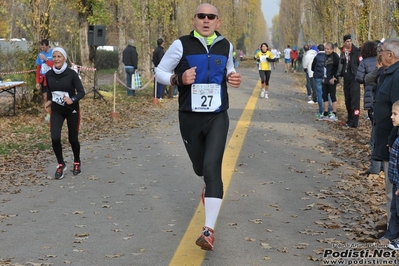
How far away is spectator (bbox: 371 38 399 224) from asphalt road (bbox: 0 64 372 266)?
2.92ft

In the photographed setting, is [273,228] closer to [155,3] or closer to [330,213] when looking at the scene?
[330,213]

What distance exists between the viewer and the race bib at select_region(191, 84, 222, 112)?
20.7 ft

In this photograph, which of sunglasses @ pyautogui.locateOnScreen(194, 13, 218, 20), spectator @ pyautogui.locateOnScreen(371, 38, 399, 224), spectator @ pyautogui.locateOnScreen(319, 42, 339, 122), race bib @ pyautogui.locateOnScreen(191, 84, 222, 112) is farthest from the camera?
spectator @ pyautogui.locateOnScreen(319, 42, 339, 122)

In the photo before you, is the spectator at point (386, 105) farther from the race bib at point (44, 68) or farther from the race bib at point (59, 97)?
the race bib at point (44, 68)

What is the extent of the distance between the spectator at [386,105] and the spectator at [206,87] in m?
1.51

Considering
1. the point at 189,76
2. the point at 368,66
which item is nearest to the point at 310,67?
the point at 368,66

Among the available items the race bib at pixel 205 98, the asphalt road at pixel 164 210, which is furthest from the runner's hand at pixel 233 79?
the asphalt road at pixel 164 210

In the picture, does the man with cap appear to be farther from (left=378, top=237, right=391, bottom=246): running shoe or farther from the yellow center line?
(left=378, top=237, right=391, bottom=246): running shoe

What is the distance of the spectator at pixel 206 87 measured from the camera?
631cm

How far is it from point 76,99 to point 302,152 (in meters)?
4.51

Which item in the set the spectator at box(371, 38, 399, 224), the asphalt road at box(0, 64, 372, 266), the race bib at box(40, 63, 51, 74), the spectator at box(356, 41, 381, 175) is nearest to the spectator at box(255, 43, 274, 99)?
the race bib at box(40, 63, 51, 74)

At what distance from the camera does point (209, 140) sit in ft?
20.9

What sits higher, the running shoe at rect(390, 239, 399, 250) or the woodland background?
the woodland background

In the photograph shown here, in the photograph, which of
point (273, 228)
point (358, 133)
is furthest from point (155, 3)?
point (273, 228)
